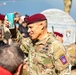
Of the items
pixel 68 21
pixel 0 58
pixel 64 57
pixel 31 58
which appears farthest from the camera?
pixel 68 21

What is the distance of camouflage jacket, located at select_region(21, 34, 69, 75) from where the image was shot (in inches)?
164

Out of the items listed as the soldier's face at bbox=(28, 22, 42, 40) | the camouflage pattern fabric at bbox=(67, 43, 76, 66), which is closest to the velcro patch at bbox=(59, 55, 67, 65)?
the soldier's face at bbox=(28, 22, 42, 40)

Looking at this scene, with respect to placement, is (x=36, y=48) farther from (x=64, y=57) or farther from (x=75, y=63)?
(x=75, y=63)

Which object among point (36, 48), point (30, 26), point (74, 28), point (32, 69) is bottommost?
point (74, 28)

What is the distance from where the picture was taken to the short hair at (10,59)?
91.8 inches

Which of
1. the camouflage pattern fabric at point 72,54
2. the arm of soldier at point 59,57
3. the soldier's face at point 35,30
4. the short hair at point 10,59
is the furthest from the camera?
the camouflage pattern fabric at point 72,54

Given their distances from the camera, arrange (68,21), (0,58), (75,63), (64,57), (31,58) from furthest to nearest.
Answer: (68,21) < (75,63) < (31,58) < (64,57) < (0,58)

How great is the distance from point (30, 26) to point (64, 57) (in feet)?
2.10

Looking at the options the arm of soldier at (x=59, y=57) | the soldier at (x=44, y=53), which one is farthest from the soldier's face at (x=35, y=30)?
the arm of soldier at (x=59, y=57)

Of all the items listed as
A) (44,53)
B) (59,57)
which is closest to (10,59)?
(59,57)

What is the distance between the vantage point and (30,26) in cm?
443

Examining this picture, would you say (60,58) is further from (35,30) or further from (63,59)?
(35,30)

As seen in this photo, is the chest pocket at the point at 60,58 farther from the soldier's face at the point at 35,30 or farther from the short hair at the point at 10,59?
the short hair at the point at 10,59

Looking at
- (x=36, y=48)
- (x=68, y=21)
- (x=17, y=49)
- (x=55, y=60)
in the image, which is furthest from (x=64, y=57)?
(x=68, y=21)
